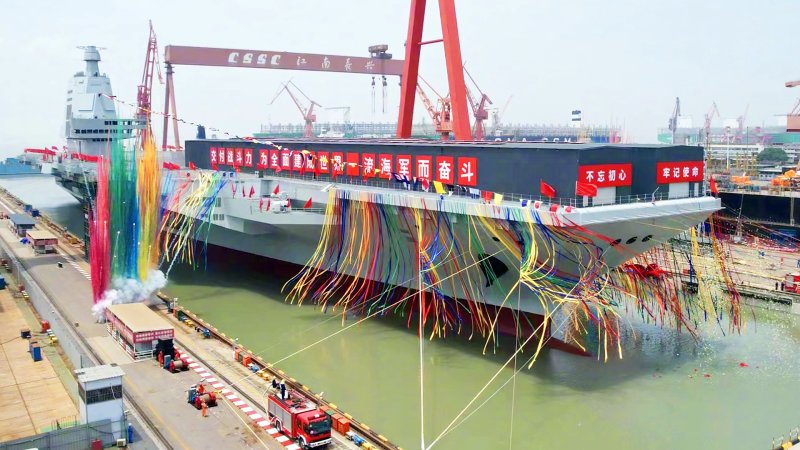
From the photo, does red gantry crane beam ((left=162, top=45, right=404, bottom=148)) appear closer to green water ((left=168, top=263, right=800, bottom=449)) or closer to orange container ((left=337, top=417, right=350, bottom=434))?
green water ((left=168, top=263, right=800, bottom=449))

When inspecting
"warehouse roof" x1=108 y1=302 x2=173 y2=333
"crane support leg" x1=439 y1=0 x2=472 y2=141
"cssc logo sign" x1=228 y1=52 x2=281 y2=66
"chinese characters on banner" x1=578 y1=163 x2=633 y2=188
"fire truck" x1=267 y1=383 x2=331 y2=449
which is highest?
"cssc logo sign" x1=228 y1=52 x2=281 y2=66

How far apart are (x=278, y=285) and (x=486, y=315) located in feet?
31.9

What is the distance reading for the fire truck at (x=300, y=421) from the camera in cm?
1213

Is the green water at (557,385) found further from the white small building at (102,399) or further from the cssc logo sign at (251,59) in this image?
the cssc logo sign at (251,59)

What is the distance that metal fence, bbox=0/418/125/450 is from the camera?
11.1 metres

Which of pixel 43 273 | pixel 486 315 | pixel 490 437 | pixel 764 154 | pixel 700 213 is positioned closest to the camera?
pixel 490 437

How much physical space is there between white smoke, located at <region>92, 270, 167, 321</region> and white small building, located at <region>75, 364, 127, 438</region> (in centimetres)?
799

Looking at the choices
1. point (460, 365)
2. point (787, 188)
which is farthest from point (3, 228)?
point (787, 188)

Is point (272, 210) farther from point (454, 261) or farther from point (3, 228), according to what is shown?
point (3, 228)

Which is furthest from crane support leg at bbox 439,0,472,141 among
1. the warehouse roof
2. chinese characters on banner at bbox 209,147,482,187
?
the warehouse roof

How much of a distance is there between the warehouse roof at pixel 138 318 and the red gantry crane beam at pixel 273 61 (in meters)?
20.6

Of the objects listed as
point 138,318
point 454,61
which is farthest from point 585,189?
point 138,318

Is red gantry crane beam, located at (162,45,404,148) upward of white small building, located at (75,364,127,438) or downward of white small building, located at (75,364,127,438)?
upward

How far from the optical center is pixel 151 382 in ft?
50.6
